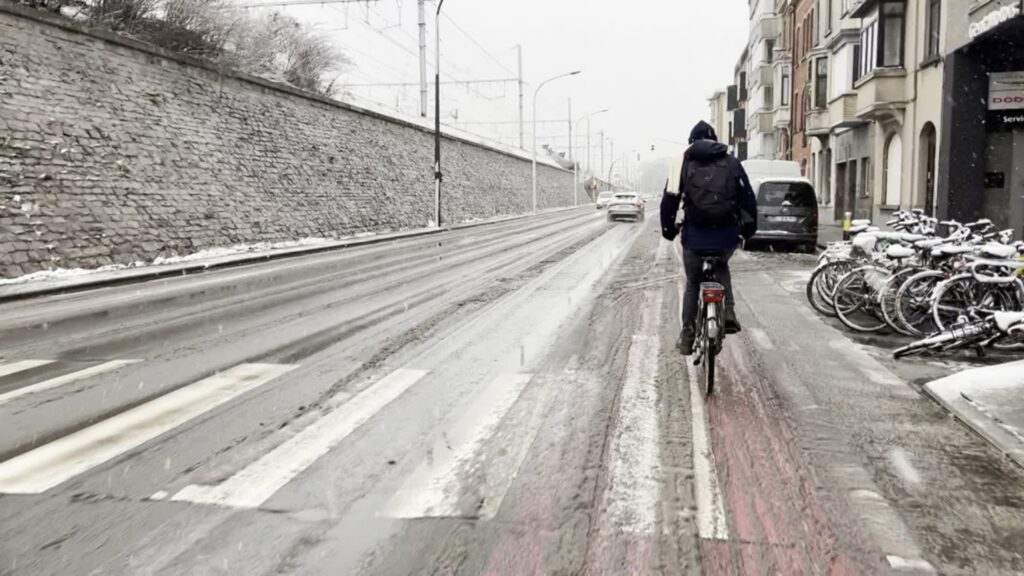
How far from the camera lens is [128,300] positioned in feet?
38.1

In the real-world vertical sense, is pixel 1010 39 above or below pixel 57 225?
above

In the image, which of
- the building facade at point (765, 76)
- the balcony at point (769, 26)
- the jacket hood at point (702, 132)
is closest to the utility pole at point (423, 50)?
the building facade at point (765, 76)

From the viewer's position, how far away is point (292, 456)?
439 cm

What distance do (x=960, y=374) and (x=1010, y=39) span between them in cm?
1467

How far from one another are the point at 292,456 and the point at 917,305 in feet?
21.8

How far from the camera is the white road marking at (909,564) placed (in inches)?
123

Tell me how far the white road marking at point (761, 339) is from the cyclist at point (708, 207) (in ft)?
4.54

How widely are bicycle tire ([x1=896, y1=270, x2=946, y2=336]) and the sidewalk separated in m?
1.95

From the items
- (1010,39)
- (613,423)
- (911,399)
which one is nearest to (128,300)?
(613,423)

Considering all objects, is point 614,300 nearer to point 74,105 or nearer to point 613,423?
point 613,423

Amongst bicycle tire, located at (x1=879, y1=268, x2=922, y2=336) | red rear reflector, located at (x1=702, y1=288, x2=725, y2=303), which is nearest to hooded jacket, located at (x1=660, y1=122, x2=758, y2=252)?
red rear reflector, located at (x1=702, y1=288, x2=725, y2=303)

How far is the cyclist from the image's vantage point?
6.04 meters

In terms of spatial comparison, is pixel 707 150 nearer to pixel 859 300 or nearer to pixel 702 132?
pixel 702 132

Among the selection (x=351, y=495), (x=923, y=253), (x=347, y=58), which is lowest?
(x=351, y=495)
